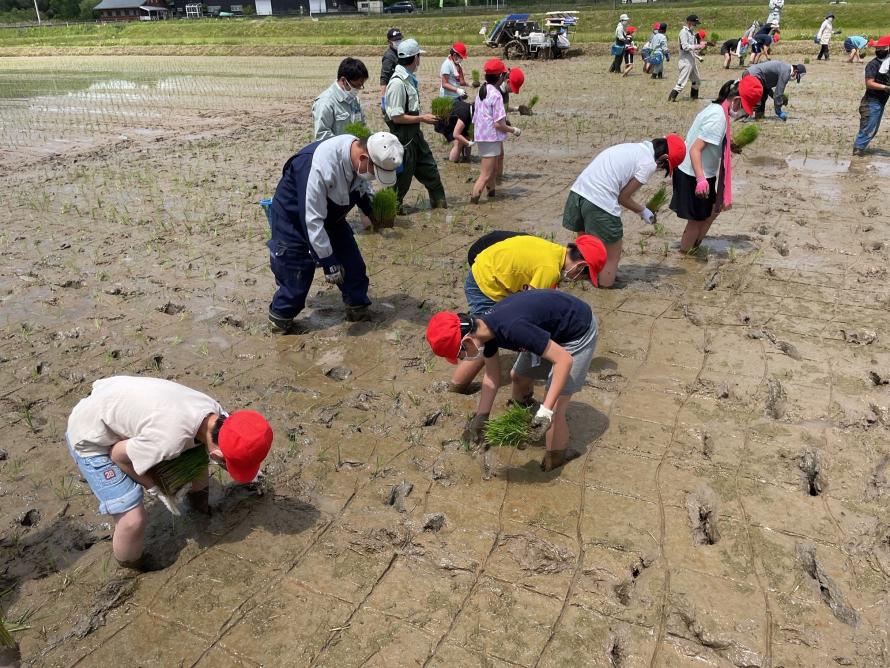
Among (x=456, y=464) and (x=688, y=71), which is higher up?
(x=688, y=71)

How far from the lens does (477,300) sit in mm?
3803

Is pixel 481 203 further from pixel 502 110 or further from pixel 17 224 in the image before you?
pixel 17 224

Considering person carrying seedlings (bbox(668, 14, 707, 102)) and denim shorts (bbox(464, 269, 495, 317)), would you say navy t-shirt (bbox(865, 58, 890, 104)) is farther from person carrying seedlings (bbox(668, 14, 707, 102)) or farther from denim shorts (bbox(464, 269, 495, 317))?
denim shorts (bbox(464, 269, 495, 317))

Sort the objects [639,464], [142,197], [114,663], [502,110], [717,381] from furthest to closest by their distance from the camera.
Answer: [142,197] < [502,110] < [717,381] < [639,464] < [114,663]

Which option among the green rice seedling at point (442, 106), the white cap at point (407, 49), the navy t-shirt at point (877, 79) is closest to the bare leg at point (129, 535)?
the white cap at point (407, 49)

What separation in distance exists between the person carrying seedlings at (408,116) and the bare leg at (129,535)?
4.45m

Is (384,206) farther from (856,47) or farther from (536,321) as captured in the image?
(856,47)

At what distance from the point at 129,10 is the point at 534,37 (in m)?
61.6

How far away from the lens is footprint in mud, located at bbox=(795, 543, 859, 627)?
8.25 feet

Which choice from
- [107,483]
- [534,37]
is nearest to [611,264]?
[107,483]

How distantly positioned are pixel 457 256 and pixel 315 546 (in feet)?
12.2

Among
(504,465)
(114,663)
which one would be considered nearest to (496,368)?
(504,465)

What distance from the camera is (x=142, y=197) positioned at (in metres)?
8.12

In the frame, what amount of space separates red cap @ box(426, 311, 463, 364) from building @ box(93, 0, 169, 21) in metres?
74.7
